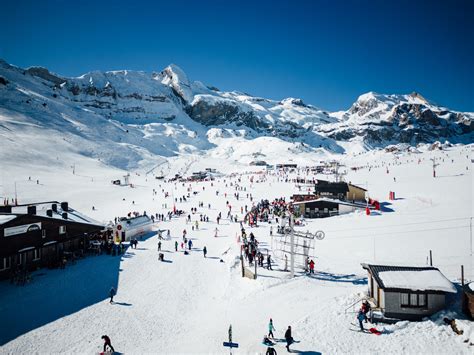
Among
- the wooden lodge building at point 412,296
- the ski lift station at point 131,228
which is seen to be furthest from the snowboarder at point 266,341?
the ski lift station at point 131,228

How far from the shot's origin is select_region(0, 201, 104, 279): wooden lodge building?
1811 cm

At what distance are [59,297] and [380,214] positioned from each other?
27585 millimetres

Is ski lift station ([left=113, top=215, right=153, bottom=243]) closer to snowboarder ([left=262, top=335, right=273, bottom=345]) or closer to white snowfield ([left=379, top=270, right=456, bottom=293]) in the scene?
snowboarder ([left=262, top=335, right=273, bottom=345])

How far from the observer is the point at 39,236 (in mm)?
20219

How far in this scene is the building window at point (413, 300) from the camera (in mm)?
12328

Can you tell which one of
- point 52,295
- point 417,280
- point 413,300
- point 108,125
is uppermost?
point 108,125

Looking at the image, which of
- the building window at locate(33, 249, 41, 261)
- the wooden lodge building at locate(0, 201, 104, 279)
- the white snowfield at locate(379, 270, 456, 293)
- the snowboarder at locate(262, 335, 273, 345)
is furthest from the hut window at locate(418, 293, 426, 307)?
the building window at locate(33, 249, 41, 261)

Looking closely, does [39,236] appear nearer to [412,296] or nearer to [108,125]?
[412,296]

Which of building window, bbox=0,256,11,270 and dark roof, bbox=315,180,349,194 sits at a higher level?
dark roof, bbox=315,180,349,194

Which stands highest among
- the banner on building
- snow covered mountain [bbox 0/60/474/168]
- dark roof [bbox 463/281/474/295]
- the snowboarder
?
snow covered mountain [bbox 0/60/474/168]

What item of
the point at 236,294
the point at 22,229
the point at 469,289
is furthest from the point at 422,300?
the point at 22,229

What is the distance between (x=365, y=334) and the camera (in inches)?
467

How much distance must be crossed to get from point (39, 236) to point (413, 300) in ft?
68.8

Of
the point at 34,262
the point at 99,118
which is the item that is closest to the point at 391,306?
the point at 34,262
